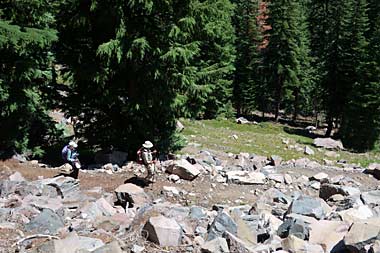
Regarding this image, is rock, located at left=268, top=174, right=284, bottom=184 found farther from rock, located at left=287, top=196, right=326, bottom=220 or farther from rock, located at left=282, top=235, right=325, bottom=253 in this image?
rock, located at left=282, top=235, right=325, bottom=253

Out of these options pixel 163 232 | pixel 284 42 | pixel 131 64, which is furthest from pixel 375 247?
pixel 284 42

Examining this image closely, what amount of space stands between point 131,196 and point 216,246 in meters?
4.40

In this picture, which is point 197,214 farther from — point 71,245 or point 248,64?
point 248,64

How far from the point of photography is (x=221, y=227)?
387 inches

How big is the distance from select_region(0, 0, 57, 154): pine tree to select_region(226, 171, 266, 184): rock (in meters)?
6.87

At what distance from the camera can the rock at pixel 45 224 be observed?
1002 cm

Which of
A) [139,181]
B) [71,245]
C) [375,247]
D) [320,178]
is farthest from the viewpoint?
[320,178]

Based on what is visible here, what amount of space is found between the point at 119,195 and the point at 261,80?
1710 inches

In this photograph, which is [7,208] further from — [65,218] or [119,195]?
[119,195]

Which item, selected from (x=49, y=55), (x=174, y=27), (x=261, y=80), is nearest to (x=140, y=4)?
(x=174, y=27)

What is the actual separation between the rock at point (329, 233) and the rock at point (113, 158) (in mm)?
8583

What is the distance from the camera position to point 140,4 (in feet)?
52.9

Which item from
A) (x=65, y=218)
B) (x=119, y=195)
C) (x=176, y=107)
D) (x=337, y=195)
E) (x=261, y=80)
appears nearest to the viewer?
(x=65, y=218)

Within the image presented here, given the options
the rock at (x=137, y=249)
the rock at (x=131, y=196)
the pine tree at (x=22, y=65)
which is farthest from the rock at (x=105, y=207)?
the pine tree at (x=22, y=65)
